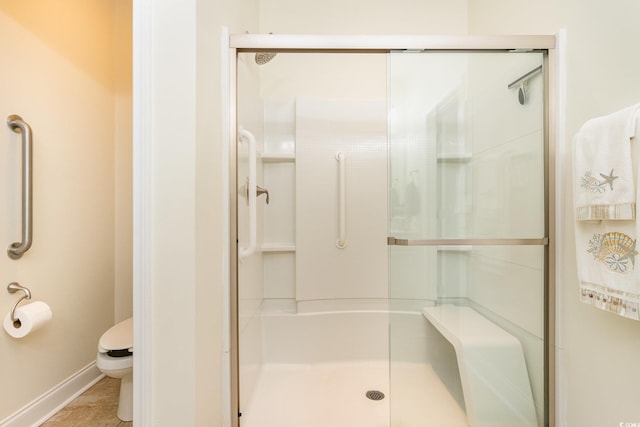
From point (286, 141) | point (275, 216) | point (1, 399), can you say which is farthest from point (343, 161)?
point (1, 399)

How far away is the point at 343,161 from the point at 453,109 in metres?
0.91

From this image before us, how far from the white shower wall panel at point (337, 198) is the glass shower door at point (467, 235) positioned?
84cm

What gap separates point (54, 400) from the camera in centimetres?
177

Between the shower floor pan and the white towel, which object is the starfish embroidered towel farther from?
the shower floor pan

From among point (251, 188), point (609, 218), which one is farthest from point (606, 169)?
point (251, 188)

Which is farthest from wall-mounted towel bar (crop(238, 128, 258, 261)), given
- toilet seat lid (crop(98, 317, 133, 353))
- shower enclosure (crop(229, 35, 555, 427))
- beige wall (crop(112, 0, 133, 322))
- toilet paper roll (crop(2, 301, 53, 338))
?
beige wall (crop(112, 0, 133, 322))

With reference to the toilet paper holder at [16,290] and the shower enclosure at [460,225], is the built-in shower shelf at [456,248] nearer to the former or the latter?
the shower enclosure at [460,225]

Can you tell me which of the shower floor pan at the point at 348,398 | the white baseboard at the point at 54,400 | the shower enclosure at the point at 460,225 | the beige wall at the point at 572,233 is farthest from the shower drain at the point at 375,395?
the white baseboard at the point at 54,400

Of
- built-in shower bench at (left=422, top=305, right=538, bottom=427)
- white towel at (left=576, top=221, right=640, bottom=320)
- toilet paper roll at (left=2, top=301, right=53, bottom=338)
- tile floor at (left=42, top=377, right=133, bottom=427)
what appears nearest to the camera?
white towel at (left=576, top=221, right=640, bottom=320)

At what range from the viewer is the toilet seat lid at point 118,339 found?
160 cm

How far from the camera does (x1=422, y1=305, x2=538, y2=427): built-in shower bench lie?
55.7 inches

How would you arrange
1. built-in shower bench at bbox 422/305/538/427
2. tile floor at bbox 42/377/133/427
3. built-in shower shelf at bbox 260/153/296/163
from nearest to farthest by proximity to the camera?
built-in shower bench at bbox 422/305/538/427, tile floor at bbox 42/377/133/427, built-in shower shelf at bbox 260/153/296/163

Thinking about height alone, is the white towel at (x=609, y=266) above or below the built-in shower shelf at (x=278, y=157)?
below

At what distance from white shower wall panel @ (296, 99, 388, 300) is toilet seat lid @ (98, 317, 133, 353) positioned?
3.34ft
